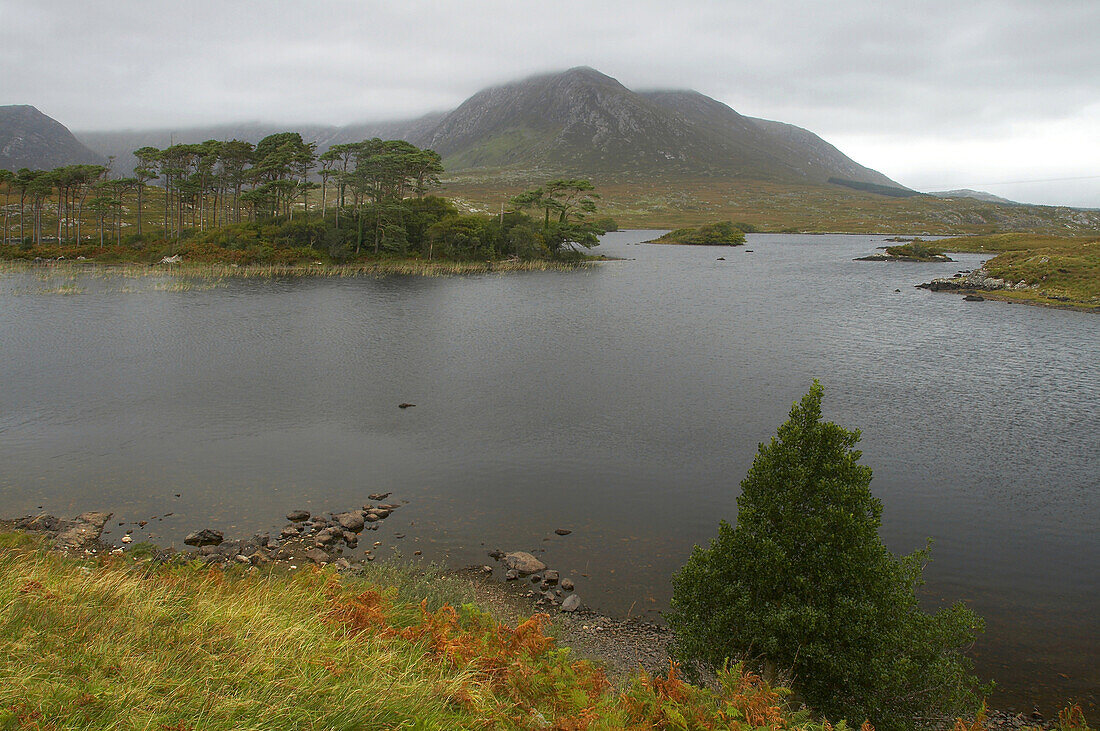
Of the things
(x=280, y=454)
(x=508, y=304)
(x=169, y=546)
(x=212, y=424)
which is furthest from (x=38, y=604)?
(x=508, y=304)

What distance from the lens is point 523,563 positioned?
581 inches

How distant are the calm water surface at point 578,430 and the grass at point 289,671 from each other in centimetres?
604

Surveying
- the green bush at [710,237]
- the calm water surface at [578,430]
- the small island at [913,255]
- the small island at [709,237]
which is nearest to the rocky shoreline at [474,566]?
the calm water surface at [578,430]

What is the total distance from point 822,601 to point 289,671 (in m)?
7.67

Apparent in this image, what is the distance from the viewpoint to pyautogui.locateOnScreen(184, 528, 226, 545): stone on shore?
Answer: 1546 centimetres

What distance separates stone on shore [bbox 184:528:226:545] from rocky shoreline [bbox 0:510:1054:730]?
2cm

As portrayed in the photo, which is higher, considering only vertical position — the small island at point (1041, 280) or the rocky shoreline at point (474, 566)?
the small island at point (1041, 280)

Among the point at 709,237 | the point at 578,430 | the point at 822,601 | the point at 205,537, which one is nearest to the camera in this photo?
the point at 822,601

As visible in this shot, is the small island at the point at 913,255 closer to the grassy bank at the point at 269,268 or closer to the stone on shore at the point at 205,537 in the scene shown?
the grassy bank at the point at 269,268

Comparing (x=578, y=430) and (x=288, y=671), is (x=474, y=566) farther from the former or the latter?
(x=578, y=430)

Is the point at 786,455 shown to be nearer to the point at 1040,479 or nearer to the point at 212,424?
the point at 1040,479

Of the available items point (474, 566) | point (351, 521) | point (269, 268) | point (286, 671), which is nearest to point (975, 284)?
point (474, 566)

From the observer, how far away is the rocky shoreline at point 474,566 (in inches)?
456

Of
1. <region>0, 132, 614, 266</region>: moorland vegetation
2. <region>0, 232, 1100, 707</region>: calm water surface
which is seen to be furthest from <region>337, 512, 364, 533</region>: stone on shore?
<region>0, 132, 614, 266</region>: moorland vegetation
